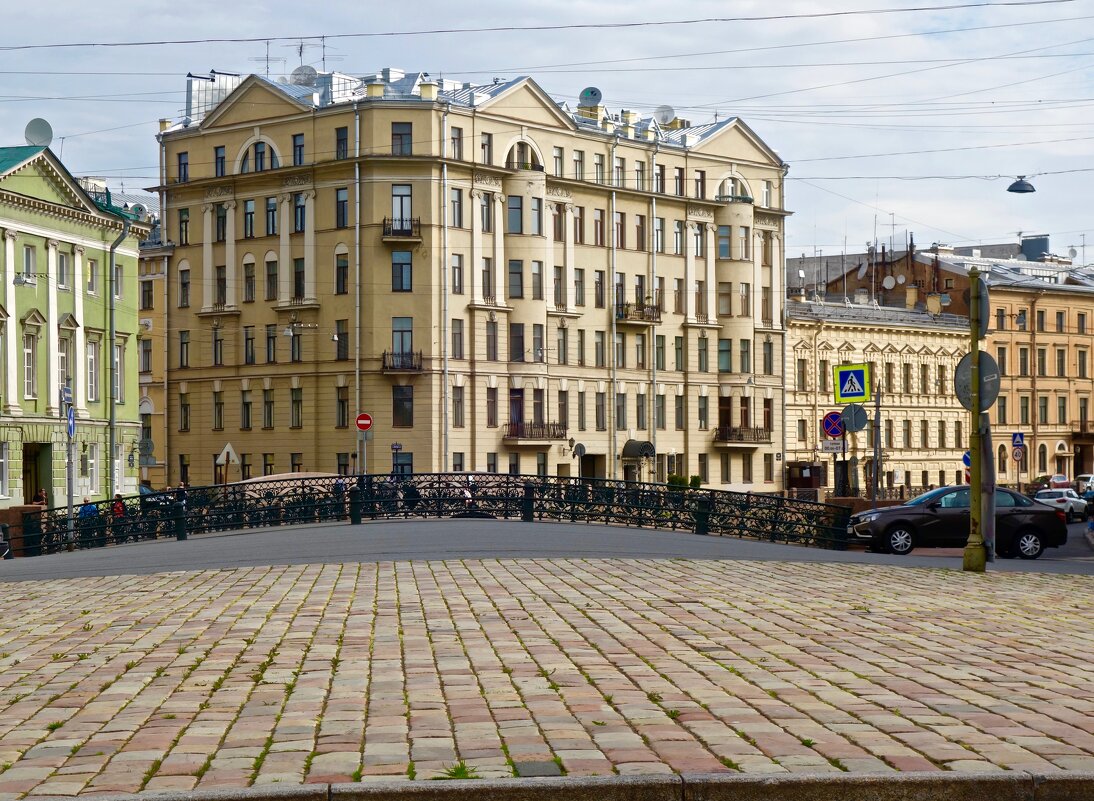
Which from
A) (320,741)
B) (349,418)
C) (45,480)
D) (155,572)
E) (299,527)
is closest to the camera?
(320,741)

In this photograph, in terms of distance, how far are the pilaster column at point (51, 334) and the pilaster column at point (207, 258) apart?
17659mm

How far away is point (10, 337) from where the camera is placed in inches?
Answer: 1905

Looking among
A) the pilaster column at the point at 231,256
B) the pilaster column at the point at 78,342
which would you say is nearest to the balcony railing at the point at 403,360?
the pilaster column at the point at 231,256

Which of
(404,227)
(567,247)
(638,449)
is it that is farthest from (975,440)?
(638,449)

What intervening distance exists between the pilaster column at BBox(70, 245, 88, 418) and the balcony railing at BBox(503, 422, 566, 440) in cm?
1921

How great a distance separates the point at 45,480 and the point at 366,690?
44.1 metres

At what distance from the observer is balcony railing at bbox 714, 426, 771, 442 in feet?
249

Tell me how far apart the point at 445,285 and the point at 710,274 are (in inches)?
677

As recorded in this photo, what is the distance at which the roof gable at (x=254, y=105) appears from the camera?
65625 millimetres

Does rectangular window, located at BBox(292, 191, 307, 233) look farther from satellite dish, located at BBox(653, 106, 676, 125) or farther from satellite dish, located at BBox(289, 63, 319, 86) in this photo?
satellite dish, located at BBox(653, 106, 676, 125)

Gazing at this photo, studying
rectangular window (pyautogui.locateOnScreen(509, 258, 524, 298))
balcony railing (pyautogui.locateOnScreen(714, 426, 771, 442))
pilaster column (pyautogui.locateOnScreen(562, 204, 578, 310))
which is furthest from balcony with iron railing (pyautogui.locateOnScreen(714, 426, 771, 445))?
rectangular window (pyautogui.locateOnScreen(509, 258, 524, 298))

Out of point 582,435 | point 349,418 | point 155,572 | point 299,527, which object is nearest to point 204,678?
point 155,572

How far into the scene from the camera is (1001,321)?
304 feet

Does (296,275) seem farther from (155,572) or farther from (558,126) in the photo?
(155,572)
